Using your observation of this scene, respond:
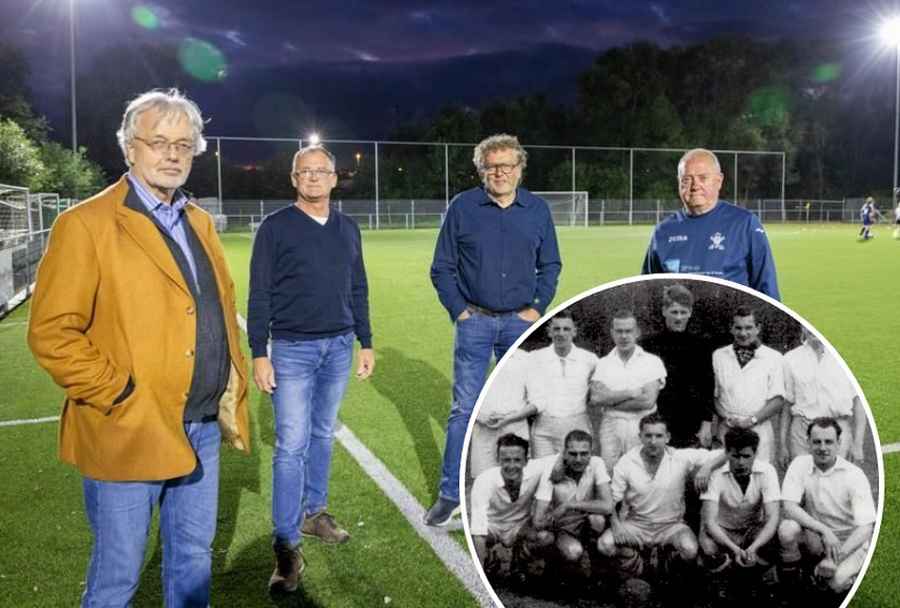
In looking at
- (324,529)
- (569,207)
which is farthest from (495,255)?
(569,207)

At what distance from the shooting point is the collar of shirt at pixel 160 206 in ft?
8.68

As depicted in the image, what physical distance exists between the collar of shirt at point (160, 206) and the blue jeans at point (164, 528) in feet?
2.20

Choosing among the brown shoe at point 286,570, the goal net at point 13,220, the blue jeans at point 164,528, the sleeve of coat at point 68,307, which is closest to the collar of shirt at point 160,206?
the sleeve of coat at point 68,307

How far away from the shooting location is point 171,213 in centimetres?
273

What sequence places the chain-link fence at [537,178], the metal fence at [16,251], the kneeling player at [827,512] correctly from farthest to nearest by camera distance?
the chain-link fence at [537,178] < the metal fence at [16,251] < the kneeling player at [827,512]

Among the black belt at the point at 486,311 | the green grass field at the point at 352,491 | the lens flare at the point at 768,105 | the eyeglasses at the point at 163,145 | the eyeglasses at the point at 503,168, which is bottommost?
the green grass field at the point at 352,491

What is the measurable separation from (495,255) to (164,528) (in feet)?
7.02

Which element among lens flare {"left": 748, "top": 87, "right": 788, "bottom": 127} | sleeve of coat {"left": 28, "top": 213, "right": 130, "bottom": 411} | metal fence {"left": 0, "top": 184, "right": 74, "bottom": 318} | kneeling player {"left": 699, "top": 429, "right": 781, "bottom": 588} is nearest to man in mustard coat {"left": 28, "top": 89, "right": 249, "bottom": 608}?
sleeve of coat {"left": 28, "top": 213, "right": 130, "bottom": 411}

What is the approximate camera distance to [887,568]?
152 inches

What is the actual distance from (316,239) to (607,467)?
202cm

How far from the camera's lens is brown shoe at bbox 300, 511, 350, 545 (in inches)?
168

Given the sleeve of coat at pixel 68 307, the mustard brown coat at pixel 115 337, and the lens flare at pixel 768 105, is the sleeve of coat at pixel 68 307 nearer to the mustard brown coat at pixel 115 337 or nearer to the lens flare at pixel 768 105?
the mustard brown coat at pixel 115 337

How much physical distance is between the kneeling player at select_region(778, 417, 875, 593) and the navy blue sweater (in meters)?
2.24

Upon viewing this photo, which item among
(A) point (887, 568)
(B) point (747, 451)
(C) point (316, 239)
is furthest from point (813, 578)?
(C) point (316, 239)
